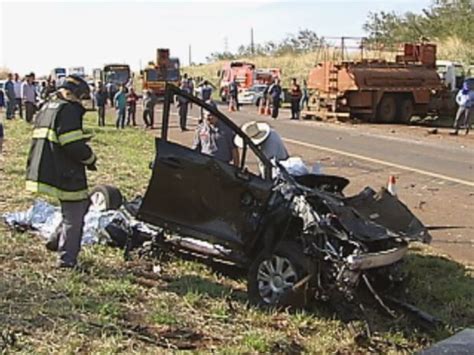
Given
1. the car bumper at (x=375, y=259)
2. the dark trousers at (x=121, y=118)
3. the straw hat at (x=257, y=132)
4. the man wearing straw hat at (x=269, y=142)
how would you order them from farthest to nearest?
1. the dark trousers at (x=121, y=118)
2. the straw hat at (x=257, y=132)
3. the man wearing straw hat at (x=269, y=142)
4. the car bumper at (x=375, y=259)

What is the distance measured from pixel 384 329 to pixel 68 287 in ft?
7.99

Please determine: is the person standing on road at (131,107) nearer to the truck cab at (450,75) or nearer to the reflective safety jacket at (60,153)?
the truck cab at (450,75)

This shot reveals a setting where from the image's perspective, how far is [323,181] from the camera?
22.0ft

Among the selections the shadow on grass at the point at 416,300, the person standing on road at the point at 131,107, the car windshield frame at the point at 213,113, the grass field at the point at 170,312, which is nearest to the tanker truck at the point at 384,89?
the person standing on road at the point at 131,107

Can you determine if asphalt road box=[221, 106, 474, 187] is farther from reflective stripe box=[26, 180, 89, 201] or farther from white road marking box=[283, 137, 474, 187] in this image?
reflective stripe box=[26, 180, 89, 201]

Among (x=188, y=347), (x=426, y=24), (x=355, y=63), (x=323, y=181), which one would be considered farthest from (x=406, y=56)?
(x=188, y=347)

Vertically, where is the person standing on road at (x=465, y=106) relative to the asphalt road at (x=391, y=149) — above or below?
above

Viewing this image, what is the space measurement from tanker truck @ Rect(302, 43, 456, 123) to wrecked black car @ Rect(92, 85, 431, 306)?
20338 mm

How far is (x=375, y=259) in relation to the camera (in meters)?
5.62

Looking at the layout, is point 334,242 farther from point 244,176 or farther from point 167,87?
point 167,87

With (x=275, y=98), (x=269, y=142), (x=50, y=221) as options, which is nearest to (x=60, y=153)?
(x=50, y=221)

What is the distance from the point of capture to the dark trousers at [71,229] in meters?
6.45

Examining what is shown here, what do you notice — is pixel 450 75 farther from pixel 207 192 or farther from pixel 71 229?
pixel 71 229

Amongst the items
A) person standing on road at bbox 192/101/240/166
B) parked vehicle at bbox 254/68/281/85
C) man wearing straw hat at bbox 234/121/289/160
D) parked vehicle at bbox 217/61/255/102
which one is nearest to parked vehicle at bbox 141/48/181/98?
parked vehicle at bbox 217/61/255/102
